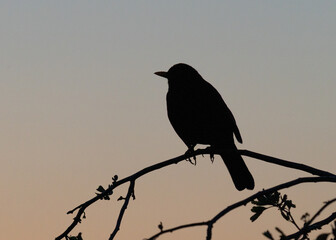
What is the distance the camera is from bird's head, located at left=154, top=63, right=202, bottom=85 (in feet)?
29.5

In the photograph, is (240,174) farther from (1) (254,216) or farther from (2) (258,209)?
(1) (254,216)

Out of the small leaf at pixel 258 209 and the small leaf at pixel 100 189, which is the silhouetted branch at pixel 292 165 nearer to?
the small leaf at pixel 258 209

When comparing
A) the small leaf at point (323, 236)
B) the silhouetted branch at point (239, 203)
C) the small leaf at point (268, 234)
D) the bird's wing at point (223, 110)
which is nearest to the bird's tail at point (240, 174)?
the bird's wing at point (223, 110)

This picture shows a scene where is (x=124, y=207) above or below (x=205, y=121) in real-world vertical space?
below

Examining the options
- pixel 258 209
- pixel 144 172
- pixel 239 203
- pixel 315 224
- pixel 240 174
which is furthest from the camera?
pixel 240 174

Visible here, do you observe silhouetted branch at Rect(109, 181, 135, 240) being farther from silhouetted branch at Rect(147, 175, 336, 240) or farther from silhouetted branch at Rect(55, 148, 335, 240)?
silhouetted branch at Rect(147, 175, 336, 240)

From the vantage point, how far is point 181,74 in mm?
9172

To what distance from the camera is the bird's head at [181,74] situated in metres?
8.98

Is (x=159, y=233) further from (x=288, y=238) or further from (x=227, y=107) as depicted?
(x=227, y=107)

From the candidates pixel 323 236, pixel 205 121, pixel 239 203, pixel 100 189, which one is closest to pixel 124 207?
pixel 100 189

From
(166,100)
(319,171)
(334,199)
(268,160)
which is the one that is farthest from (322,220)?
(166,100)

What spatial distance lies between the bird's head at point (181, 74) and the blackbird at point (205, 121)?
8 centimetres

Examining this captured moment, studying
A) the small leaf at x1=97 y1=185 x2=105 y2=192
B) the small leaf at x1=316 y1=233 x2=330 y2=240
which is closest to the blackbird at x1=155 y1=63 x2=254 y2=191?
the small leaf at x1=97 y1=185 x2=105 y2=192

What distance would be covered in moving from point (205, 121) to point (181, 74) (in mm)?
1180
